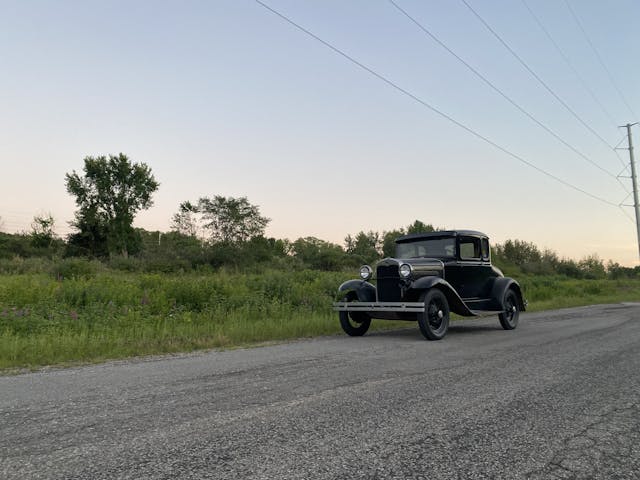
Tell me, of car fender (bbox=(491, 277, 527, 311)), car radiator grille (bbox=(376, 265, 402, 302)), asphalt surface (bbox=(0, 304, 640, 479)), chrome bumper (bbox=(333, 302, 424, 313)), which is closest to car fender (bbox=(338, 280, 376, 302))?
car radiator grille (bbox=(376, 265, 402, 302))

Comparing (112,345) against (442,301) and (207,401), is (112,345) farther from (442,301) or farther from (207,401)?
(442,301)

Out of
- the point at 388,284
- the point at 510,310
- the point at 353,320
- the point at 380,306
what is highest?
the point at 388,284

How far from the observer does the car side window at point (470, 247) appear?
10219 millimetres

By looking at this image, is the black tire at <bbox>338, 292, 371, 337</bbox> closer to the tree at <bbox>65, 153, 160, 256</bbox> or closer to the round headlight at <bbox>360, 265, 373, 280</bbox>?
the round headlight at <bbox>360, 265, 373, 280</bbox>

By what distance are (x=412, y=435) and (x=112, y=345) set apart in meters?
5.94

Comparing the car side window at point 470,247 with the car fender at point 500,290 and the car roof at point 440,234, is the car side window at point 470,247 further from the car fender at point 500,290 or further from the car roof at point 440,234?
the car fender at point 500,290

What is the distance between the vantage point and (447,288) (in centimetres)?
905

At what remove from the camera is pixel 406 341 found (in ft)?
26.9

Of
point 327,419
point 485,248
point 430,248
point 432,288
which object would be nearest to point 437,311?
point 432,288

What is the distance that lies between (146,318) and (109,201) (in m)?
46.6

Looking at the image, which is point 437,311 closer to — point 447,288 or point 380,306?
point 447,288

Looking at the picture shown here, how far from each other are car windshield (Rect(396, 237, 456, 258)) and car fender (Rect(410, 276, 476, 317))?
106 cm

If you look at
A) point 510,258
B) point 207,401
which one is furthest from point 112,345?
point 510,258

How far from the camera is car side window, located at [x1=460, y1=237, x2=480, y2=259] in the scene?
10.2 meters
